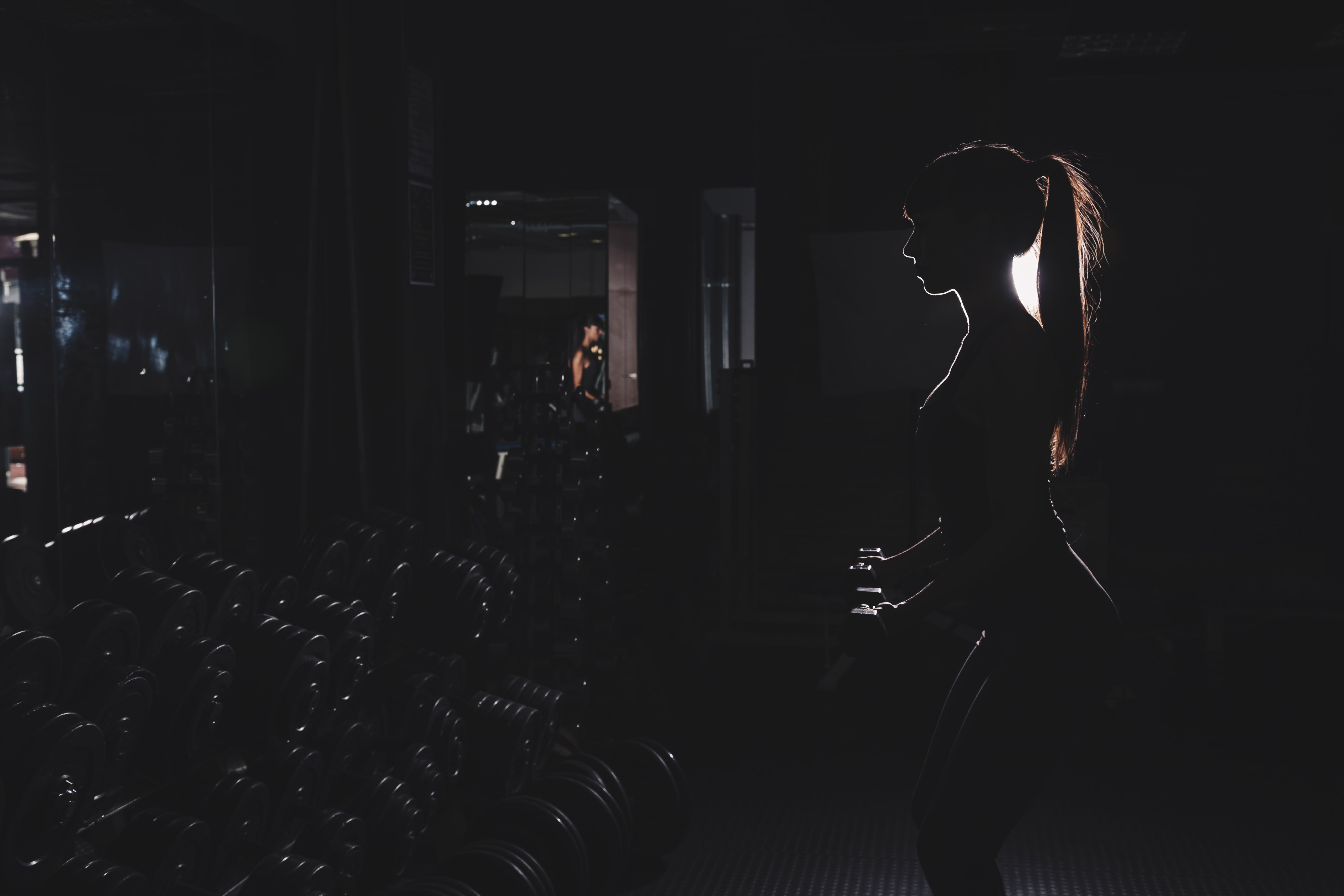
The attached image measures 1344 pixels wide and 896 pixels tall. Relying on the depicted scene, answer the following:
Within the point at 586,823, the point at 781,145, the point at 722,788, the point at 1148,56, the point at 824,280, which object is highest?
the point at 1148,56

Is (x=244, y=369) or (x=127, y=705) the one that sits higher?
(x=244, y=369)

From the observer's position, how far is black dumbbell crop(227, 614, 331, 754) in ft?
7.02

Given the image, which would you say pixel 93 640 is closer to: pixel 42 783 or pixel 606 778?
pixel 42 783

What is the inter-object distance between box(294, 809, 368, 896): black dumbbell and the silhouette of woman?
121 centimetres

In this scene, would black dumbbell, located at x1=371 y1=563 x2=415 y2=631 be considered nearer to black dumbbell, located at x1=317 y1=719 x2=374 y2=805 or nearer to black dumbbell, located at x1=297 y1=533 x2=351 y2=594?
black dumbbell, located at x1=297 y1=533 x2=351 y2=594

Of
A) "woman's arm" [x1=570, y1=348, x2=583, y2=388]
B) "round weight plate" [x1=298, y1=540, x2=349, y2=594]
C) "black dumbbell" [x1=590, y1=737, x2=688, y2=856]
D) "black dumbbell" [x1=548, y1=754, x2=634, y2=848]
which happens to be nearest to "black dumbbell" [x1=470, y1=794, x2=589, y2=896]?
"black dumbbell" [x1=548, y1=754, x2=634, y2=848]

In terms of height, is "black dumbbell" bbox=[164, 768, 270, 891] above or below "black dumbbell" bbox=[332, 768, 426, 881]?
above

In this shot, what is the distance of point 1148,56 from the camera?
550 centimetres

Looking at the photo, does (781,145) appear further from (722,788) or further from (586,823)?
(586,823)

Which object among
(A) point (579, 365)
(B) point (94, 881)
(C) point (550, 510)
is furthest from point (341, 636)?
(A) point (579, 365)

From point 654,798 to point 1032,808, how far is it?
3.54 ft

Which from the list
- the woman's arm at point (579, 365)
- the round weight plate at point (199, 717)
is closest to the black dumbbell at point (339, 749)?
the round weight plate at point (199, 717)

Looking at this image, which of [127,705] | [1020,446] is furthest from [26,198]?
[1020,446]

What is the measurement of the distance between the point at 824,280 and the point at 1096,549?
67.9 inches
